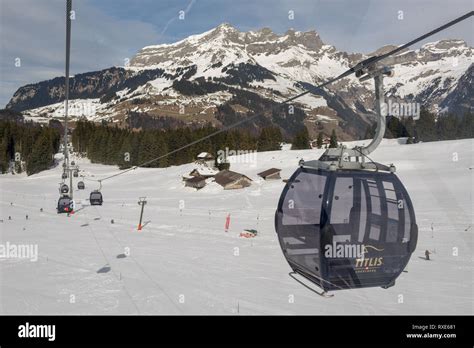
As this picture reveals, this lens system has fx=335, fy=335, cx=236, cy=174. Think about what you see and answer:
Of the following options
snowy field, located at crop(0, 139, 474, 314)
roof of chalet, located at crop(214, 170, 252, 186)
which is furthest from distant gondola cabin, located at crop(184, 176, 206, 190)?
snowy field, located at crop(0, 139, 474, 314)

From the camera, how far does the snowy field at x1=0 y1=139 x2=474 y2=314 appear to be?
11.2 meters

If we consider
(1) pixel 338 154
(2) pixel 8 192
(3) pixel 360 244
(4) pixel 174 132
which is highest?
(4) pixel 174 132

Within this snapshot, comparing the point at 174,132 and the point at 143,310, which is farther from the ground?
the point at 174,132

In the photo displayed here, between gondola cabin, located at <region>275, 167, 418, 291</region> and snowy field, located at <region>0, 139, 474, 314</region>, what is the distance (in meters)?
4.75

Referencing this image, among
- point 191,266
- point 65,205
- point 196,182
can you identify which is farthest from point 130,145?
point 191,266

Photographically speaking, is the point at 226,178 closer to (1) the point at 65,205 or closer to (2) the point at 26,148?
(1) the point at 65,205

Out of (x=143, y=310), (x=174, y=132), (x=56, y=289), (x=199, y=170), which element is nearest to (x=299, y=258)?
(x=143, y=310)

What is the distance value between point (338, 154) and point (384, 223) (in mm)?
1730

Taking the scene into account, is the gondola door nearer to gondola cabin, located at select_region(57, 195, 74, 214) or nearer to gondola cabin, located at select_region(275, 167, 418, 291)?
gondola cabin, located at select_region(275, 167, 418, 291)

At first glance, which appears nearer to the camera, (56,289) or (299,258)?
(299,258)
